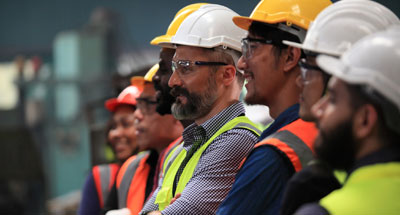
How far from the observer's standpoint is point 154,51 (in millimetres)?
12852

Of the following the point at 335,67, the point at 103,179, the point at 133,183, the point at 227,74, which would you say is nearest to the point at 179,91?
the point at 227,74

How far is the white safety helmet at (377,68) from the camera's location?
1.64 m

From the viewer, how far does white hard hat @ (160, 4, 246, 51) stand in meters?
3.08

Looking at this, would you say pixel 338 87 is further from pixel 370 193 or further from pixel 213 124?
pixel 213 124

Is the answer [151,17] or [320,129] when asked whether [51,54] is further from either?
[320,129]

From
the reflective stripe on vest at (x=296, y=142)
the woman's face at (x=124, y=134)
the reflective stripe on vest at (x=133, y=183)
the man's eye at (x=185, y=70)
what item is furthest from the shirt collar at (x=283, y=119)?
the woman's face at (x=124, y=134)

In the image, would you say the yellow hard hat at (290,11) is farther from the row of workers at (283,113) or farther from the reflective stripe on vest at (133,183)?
the reflective stripe on vest at (133,183)

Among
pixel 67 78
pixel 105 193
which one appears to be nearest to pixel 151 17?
pixel 67 78

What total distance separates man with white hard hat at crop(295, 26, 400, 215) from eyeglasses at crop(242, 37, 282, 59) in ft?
2.54

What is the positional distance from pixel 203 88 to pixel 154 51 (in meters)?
9.87

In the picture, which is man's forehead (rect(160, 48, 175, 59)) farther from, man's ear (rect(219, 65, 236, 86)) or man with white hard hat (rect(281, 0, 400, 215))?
man with white hard hat (rect(281, 0, 400, 215))

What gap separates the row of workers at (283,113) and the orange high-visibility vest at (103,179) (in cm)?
77

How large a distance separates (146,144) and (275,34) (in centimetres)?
199

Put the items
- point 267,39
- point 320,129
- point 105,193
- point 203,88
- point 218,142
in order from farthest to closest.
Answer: point 105,193 → point 203,88 → point 218,142 → point 267,39 → point 320,129
